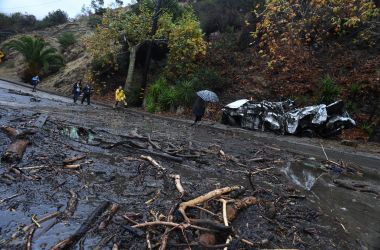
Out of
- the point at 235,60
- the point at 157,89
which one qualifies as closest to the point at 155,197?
the point at 157,89

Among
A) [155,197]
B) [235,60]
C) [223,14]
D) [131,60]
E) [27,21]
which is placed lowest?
[155,197]

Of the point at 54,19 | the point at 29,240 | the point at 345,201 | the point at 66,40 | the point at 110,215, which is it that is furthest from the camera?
the point at 54,19

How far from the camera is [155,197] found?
5121mm

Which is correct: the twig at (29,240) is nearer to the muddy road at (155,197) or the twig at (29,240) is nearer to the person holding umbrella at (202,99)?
the muddy road at (155,197)

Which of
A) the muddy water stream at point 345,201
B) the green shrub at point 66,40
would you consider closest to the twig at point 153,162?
A: the muddy water stream at point 345,201

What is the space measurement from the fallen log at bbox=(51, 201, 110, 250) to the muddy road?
1 centimetres

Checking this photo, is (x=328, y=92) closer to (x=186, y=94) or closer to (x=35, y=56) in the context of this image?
(x=186, y=94)

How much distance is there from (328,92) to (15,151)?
15.7 metres

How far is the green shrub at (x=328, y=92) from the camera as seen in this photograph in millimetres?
17884

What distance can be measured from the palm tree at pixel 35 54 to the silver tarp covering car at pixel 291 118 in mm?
24568

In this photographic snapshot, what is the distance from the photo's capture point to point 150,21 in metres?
23.6

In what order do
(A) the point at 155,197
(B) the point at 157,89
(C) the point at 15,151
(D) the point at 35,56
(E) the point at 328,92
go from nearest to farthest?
(A) the point at 155,197 → (C) the point at 15,151 → (E) the point at 328,92 → (B) the point at 157,89 → (D) the point at 35,56

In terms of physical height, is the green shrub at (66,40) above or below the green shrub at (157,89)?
above

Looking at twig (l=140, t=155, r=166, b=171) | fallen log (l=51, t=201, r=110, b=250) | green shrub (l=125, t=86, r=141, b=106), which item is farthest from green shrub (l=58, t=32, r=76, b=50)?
fallen log (l=51, t=201, r=110, b=250)
